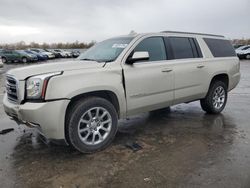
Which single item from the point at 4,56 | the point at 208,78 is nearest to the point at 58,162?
the point at 208,78

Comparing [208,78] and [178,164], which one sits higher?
[208,78]

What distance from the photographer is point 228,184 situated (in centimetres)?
327

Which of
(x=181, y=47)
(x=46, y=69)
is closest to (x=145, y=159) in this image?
(x=46, y=69)

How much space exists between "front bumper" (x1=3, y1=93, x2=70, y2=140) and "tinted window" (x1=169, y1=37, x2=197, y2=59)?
2.64m

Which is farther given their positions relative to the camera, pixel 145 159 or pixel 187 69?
pixel 187 69

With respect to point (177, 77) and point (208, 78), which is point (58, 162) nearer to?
point (177, 77)

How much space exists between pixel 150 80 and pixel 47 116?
1.95 metres

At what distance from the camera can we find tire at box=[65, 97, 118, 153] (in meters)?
4.04

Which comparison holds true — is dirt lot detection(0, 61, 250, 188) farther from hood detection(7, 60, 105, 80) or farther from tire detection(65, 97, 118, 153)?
hood detection(7, 60, 105, 80)

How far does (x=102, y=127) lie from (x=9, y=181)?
157cm

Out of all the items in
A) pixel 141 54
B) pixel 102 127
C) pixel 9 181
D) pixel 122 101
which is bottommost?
pixel 9 181

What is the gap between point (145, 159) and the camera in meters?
4.02

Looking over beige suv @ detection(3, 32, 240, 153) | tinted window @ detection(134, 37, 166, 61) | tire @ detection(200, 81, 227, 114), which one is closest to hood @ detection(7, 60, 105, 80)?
beige suv @ detection(3, 32, 240, 153)

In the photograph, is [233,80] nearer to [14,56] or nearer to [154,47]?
[154,47]
